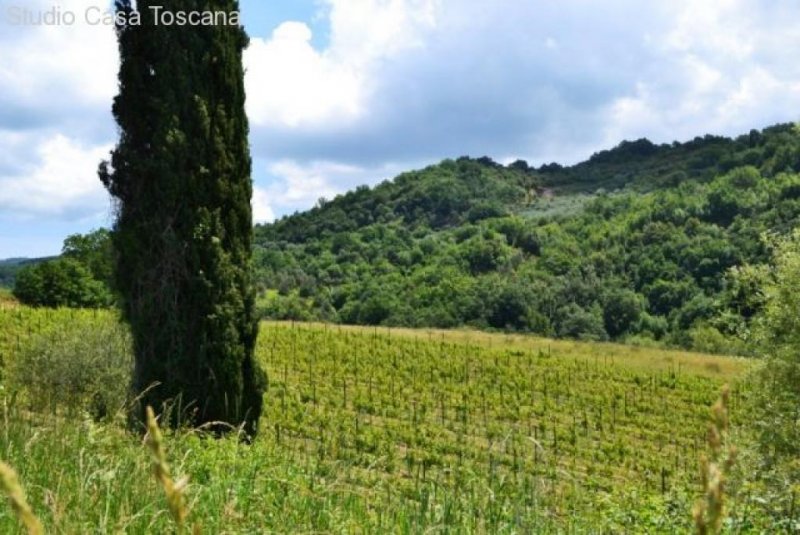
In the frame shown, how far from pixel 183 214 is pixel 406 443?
1283 centimetres

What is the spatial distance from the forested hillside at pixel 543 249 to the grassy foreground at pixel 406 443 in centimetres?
2700

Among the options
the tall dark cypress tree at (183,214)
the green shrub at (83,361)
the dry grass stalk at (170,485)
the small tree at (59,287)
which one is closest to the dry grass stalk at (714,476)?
the dry grass stalk at (170,485)

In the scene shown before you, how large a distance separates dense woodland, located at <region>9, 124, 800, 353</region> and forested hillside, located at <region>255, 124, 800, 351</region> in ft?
0.74

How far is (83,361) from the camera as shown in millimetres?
16203

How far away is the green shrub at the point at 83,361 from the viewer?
48.6 feet

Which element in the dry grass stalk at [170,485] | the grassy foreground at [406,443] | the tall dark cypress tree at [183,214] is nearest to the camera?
the dry grass stalk at [170,485]

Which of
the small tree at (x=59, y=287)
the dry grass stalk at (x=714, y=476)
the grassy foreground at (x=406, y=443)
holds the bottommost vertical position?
the grassy foreground at (x=406, y=443)

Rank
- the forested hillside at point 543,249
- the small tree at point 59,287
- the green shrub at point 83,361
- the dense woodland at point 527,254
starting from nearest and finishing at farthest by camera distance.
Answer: the green shrub at point 83,361
the small tree at point 59,287
the dense woodland at point 527,254
the forested hillside at point 543,249

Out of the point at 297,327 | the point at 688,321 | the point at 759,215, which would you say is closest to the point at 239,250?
the point at 297,327

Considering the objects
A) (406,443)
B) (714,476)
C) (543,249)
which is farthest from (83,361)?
(543,249)

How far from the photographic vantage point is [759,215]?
89.2 m

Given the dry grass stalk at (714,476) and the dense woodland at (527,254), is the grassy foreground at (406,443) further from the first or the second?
the dense woodland at (527,254)

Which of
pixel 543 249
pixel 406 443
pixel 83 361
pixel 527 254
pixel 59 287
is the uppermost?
pixel 543 249

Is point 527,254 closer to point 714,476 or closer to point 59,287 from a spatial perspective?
point 59,287
